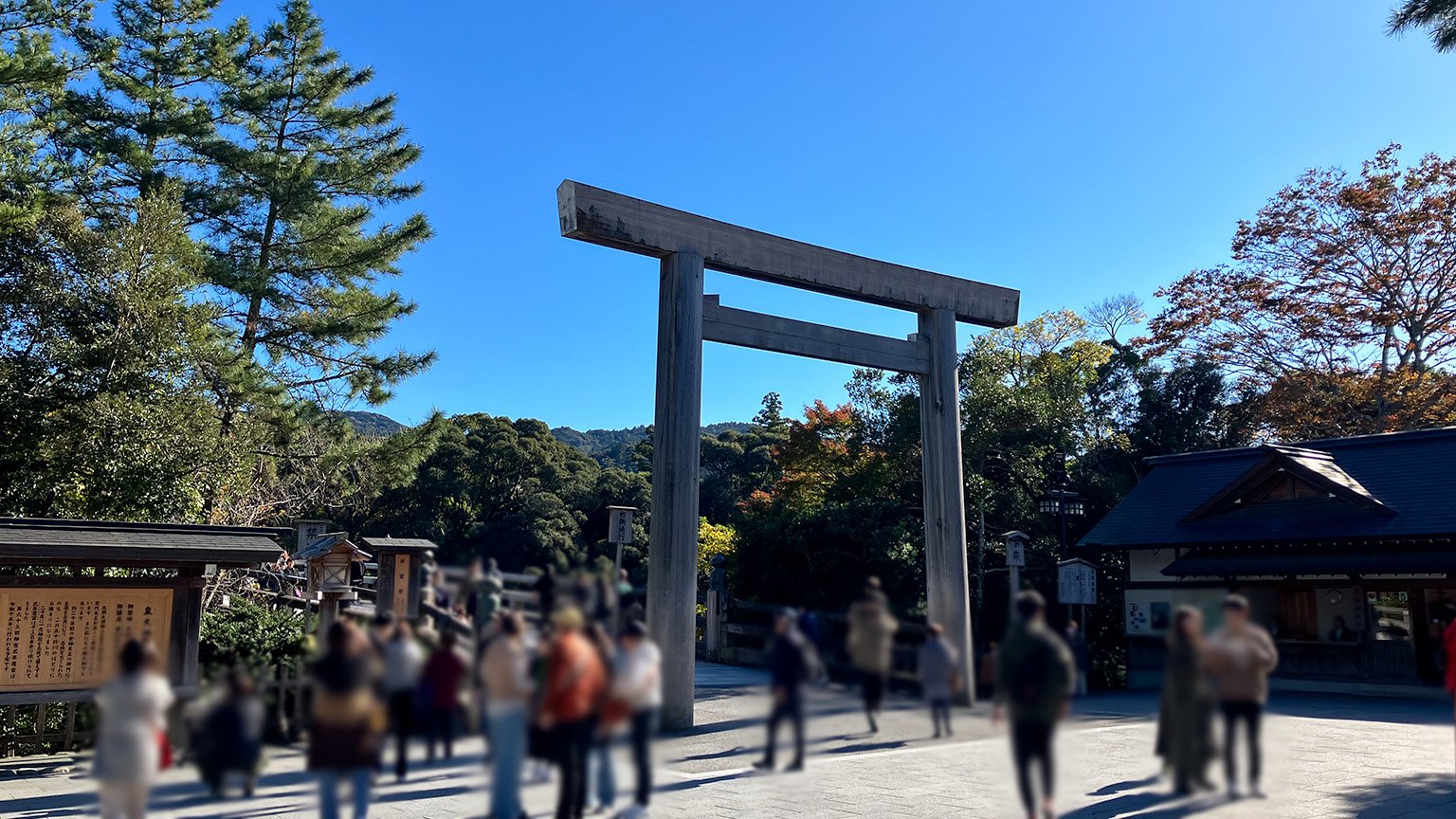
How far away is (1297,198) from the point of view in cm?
1512

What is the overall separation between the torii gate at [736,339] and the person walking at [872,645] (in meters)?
0.46

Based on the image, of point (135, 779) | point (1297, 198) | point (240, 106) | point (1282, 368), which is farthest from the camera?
point (1282, 368)

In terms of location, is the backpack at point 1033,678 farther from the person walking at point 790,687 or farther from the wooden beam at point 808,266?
the wooden beam at point 808,266

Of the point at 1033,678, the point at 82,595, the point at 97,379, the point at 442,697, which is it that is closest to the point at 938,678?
the point at 1033,678

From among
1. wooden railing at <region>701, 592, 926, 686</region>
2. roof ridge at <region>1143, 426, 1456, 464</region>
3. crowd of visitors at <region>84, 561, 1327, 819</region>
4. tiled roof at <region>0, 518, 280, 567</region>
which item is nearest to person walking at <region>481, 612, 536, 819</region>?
crowd of visitors at <region>84, 561, 1327, 819</region>

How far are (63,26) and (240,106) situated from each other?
7.54m

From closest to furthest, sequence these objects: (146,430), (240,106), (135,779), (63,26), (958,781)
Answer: (135,779)
(240,106)
(958,781)
(146,430)
(63,26)

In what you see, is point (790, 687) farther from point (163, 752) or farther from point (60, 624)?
point (60, 624)

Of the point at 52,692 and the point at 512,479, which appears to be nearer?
the point at 512,479

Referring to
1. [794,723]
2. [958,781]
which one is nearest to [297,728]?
[794,723]

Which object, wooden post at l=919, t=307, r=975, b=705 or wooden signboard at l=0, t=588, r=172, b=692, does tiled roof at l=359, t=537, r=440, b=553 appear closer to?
wooden post at l=919, t=307, r=975, b=705

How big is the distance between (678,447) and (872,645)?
4597mm

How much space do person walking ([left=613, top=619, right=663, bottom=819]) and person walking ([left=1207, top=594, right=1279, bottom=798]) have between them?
2.46 feet

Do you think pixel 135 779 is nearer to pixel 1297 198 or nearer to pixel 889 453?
pixel 889 453
